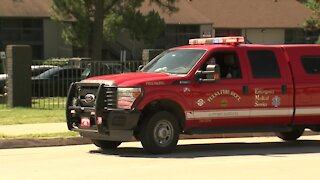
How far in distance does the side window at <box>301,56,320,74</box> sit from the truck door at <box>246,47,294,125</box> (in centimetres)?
45

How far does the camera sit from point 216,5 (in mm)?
61312

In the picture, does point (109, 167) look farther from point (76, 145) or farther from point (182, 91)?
point (76, 145)

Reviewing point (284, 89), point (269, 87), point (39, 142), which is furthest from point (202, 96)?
point (39, 142)

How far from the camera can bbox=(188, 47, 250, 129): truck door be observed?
1211 centimetres

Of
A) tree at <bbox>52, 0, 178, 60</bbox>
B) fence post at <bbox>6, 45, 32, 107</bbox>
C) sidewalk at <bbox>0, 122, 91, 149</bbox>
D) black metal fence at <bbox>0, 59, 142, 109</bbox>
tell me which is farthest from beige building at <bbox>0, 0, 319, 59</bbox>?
sidewalk at <bbox>0, 122, 91, 149</bbox>

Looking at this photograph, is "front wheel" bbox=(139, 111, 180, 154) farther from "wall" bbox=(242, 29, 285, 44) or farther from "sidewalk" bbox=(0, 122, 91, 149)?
"wall" bbox=(242, 29, 285, 44)

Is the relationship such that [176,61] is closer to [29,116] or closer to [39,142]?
[39,142]

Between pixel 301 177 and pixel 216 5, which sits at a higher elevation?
pixel 216 5

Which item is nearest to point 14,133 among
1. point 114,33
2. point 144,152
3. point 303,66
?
point 144,152

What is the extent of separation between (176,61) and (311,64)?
2837 mm

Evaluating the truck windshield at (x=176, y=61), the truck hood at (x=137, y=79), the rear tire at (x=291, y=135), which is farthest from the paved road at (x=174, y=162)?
the truck windshield at (x=176, y=61)

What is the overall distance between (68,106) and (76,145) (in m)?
1.69

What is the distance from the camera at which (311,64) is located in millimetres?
13258

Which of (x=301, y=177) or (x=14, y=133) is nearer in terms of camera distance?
(x=301, y=177)
